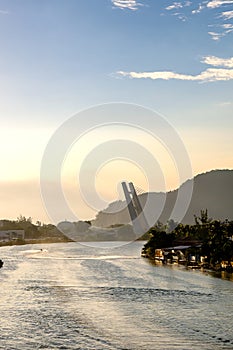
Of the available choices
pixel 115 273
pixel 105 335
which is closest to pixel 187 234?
pixel 115 273

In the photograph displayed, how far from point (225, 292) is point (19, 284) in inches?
861

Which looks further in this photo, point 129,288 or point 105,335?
point 129,288

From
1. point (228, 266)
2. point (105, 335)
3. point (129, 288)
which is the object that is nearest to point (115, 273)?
point (228, 266)

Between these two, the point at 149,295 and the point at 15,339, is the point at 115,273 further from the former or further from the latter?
the point at 15,339

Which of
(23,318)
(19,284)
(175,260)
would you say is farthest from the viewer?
(175,260)

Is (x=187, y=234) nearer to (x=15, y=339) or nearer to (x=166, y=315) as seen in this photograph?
(x=166, y=315)

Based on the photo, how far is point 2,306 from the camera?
43.4 metres

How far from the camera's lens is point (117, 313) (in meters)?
39.5

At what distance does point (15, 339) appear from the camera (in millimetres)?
30812

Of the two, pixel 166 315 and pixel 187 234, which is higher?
pixel 187 234

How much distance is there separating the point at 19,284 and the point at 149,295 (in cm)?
1661

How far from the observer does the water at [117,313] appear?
98.6 ft

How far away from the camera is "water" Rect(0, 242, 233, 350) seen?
30.1 meters

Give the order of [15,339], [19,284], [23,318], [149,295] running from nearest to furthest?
[15,339]
[23,318]
[149,295]
[19,284]
